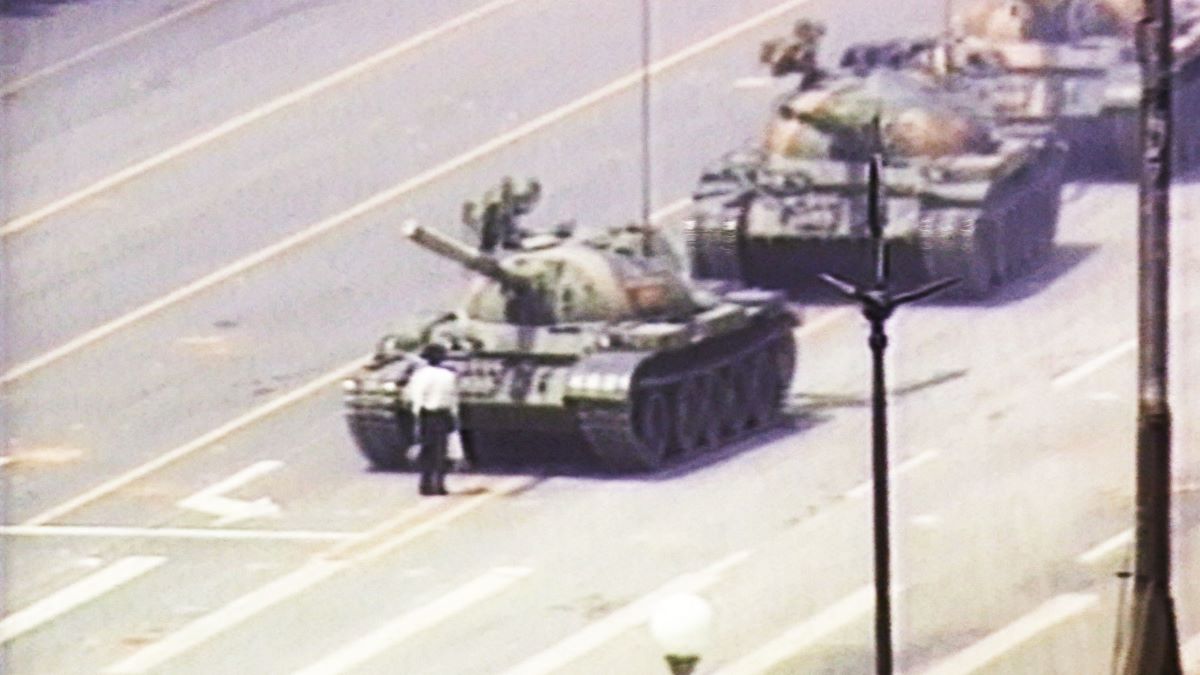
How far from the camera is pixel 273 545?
9859 mm

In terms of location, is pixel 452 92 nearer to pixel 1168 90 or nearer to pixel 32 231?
pixel 32 231

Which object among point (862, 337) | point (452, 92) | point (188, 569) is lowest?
point (188, 569)

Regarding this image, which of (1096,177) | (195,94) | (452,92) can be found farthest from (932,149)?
(195,94)

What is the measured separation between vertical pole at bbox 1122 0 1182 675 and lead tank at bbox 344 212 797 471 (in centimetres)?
111

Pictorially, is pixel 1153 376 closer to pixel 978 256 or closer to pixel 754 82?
pixel 978 256

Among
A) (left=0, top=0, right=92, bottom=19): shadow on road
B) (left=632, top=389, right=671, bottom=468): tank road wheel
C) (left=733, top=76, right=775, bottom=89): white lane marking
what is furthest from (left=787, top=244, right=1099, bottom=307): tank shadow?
(left=0, top=0, right=92, bottom=19): shadow on road

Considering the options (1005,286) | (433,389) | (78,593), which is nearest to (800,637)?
(1005,286)

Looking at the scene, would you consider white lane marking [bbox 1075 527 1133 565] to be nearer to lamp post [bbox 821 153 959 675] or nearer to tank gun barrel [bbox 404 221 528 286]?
lamp post [bbox 821 153 959 675]

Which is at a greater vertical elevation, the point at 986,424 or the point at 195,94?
the point at 195,94

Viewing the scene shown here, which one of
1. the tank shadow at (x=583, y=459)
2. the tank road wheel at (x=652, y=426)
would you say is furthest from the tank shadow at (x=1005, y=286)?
the tank road wheel at (x=652, y=426)

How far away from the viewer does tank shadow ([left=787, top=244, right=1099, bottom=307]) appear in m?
9.65

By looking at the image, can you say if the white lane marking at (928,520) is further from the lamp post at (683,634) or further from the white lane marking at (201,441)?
the white lane marking at (201,441)

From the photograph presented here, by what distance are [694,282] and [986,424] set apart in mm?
992

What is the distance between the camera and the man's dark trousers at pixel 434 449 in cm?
984
